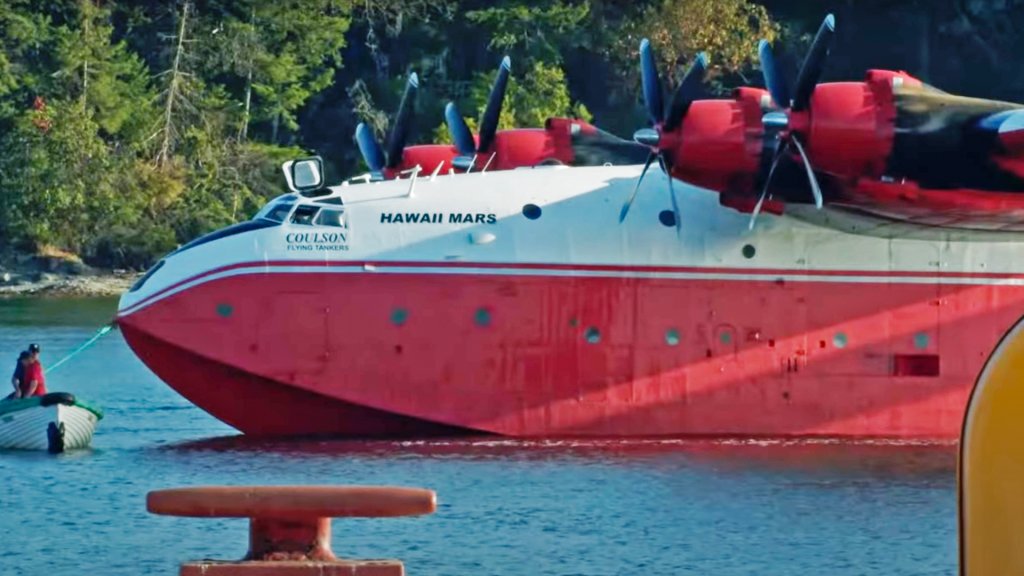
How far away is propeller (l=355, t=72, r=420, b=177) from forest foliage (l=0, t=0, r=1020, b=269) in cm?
4017

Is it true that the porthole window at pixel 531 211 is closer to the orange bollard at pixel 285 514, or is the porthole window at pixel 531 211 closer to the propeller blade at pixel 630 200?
the propeller blade at pixel 630 200

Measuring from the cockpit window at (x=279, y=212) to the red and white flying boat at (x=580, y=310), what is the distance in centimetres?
4

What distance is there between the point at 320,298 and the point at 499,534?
5741 mm

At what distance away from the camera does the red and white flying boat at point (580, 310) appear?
90.0 feet

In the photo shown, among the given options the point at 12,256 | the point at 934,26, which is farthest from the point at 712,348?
the point at 934,26

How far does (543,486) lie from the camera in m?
25.7

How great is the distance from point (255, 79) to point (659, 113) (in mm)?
51982

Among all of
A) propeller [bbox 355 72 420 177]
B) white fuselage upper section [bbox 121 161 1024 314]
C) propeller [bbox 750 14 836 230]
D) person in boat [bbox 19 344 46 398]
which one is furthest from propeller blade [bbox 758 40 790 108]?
person in boat [bbox 19 344 46 398]

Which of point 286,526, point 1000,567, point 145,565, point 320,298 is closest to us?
point 1000,567

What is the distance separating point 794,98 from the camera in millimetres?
25484

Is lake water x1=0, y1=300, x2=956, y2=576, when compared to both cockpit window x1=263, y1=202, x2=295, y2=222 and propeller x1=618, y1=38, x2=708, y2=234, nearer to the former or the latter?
cockpit window x1=263, y1=202, x2=295, y2=222

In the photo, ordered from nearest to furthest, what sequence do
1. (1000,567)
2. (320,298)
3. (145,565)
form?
(1000,567)
(145,565)
(320,298)

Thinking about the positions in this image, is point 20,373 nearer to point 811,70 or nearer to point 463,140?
point 463,140

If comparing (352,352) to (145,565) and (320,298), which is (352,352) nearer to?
(320,298)
